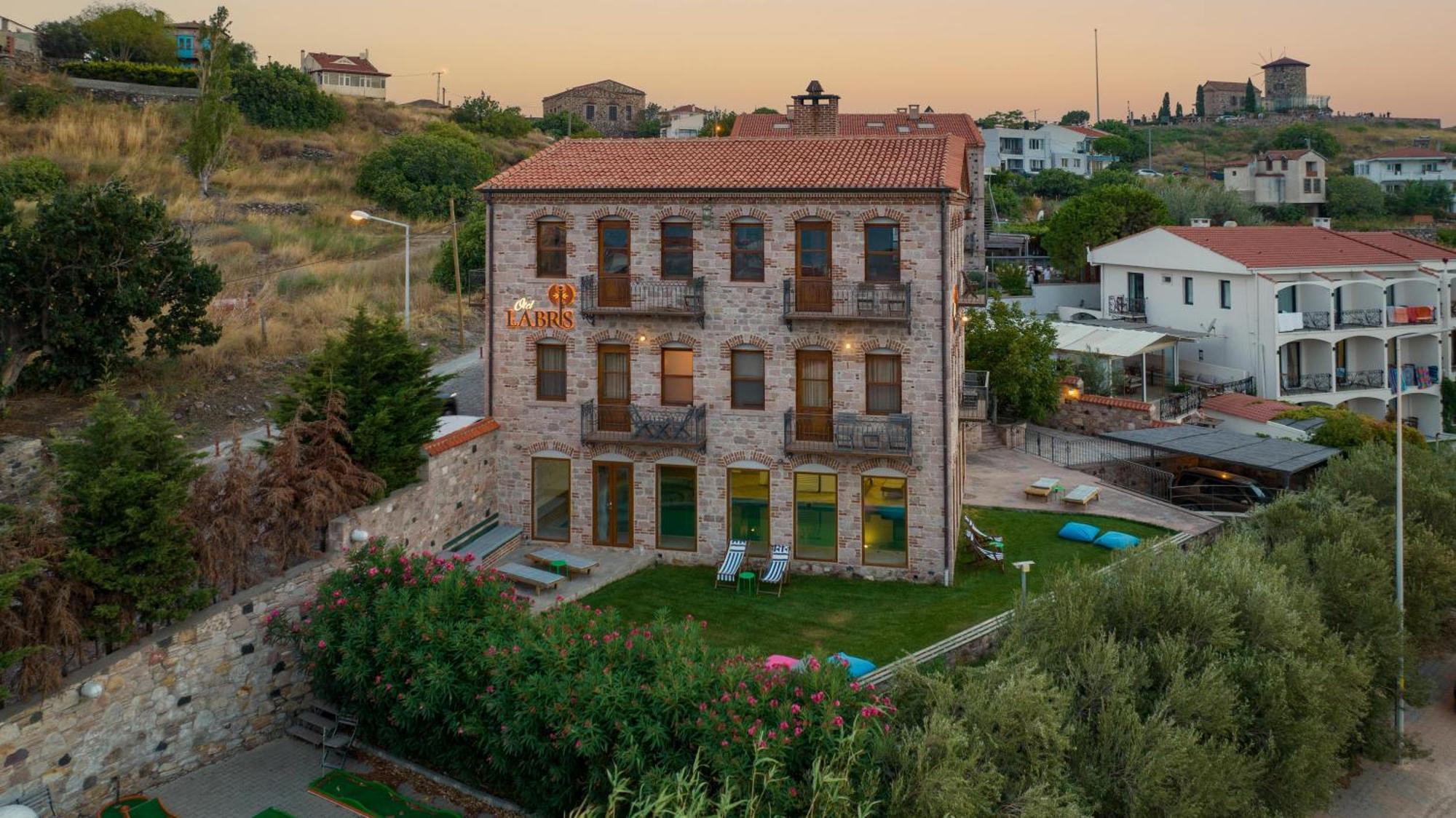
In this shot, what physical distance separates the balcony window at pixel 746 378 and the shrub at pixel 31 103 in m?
53.6

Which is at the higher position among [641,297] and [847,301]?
[641,297]

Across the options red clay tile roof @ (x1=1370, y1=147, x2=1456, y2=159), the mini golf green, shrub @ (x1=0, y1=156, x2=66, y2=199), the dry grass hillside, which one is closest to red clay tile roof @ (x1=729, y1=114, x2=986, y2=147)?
the dry grass hillside

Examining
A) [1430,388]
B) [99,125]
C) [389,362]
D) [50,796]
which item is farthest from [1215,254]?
[99,125]

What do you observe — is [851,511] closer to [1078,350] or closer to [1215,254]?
[1078,350]

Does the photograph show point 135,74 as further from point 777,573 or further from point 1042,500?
point 1042,500

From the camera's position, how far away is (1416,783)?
836 inches

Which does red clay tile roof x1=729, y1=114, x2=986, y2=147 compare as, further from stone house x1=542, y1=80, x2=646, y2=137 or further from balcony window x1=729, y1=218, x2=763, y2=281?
stone house x1=542, y1=80, x2=646, y2=137

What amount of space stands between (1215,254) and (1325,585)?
104ft

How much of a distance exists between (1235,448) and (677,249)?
17.6 meters

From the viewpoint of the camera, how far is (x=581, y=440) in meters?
26.6

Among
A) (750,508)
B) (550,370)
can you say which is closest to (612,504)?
(750,508)

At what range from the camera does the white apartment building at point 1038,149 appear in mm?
116000

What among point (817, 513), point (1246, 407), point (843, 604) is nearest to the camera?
point (843, 604)

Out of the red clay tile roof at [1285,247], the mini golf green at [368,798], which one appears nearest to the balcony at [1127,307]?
the red clay tile roof at [1285,247]
